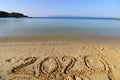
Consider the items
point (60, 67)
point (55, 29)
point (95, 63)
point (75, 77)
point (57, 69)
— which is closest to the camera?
point (75, 77)

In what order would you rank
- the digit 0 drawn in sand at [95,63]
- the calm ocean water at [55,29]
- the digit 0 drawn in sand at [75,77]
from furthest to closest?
the calm ocean water at [55,29], the digit 0 drawn in sand at [95,63], the digit 0 drawn in sand at [75,77]

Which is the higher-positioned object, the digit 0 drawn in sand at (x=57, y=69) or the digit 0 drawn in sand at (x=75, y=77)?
the digit 0 drawn in sand at (x=75, y=77)

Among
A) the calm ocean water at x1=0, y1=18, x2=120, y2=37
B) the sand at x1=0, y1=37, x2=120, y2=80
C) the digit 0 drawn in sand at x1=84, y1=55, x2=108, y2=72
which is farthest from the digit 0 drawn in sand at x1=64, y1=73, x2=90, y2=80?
the calm ocean water at x1=0, y1=18, x2=120, y2=37

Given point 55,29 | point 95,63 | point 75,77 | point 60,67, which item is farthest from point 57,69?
point 55,29

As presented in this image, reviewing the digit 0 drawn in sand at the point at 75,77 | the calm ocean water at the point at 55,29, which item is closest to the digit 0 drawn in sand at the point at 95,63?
the digit 0 drawn in sand at the point at 75,77

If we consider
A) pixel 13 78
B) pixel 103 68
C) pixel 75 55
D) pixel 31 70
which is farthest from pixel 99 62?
pixel 13 78

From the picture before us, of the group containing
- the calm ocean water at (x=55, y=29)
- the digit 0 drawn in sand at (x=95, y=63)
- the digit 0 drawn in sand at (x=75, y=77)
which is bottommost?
the calm ocean water at (x=55, y=29)

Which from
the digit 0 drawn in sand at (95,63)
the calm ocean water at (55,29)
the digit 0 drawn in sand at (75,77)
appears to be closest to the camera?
the digit 0 drawn in sand at (75,77)

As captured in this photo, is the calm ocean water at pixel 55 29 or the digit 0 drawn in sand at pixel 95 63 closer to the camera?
the digit 0 drawn in sand at pixel 95 63

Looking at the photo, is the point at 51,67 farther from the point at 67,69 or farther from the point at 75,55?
the point at 75,55

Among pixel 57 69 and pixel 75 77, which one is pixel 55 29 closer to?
pixel 57 69

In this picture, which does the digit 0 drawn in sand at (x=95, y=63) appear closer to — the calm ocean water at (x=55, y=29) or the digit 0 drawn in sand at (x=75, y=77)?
the digit 0 drawn in sand at (x=75, y=77)

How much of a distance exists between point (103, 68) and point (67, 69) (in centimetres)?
120

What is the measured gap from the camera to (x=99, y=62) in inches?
194
